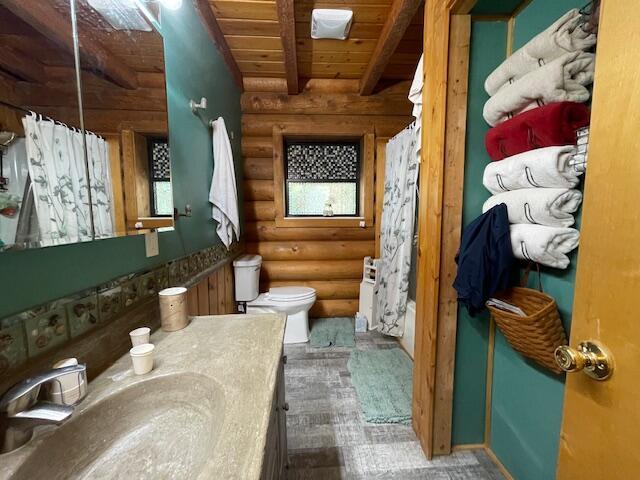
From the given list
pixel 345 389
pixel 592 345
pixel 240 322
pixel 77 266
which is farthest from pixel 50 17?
pixel 345 389

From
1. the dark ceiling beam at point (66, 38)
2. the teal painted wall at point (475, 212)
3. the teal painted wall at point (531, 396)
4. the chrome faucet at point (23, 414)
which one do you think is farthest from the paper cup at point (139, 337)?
the teal painted wall at point (531, 396)

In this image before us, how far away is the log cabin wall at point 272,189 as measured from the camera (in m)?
2.73

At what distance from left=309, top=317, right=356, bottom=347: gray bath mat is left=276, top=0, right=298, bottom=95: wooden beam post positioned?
2.44m

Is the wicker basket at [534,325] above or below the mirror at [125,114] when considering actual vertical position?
below

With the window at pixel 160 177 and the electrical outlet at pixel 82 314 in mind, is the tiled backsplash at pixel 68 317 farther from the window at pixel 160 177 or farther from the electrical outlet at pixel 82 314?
the window at pixel 160 177

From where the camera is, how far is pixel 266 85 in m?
2.68

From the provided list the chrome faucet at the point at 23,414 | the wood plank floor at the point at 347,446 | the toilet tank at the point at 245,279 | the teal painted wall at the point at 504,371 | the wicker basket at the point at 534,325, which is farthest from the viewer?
the toilet tank at the point at 245,279

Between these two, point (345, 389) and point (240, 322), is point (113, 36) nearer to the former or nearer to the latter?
point (240, 322)

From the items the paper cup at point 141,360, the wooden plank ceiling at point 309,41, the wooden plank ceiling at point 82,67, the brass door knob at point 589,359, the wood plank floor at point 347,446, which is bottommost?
the wood plank floor at point 347,446

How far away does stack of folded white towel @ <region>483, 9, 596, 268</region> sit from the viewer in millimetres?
853

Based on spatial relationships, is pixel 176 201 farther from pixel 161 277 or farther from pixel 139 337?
pixel 139 337

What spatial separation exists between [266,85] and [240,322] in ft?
8.25

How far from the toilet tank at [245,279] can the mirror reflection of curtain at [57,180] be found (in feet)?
5.46

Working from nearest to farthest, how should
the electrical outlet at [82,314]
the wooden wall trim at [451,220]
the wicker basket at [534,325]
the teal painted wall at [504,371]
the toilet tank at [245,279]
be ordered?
the electrical outlet at [82,314] < the wicker basket at [534,325] < the teal painted wall at [504,371] < the wooden wall trim at [451,220] < the toilet tank at [245,279]
